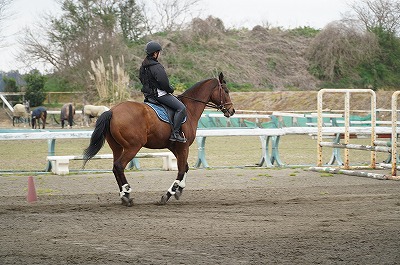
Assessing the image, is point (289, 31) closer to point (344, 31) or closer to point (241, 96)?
point (344, 31)

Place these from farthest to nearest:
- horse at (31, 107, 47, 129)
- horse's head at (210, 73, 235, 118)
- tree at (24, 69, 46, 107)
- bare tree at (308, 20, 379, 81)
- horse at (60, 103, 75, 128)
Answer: bare tree at (308, 20, 379, 81) → tree at (24, 69, 46, 107) → horse at (60, 103, 75, 128) → horse at (31, 107, 47, 129) → horse's head at (210, 73, 235, 118)

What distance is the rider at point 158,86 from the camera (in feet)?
39.0

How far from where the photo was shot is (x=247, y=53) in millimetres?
58031

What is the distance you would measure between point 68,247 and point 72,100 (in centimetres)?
4416

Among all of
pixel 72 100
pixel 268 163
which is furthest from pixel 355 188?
pixel 72 100

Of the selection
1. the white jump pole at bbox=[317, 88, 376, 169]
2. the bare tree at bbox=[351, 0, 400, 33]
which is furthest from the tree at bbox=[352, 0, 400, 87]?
the white jump pole at bbox=[317, 88, 376, 169]

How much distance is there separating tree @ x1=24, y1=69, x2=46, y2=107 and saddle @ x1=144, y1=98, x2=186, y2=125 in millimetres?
38205

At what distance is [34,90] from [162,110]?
128 ft

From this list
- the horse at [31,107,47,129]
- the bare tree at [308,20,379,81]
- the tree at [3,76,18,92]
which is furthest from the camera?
the bare tree at [308,20,379,81]

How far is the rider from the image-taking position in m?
11.9

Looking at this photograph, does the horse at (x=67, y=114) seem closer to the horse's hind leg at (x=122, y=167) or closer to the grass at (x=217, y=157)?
the grass at (x=217, y=157)

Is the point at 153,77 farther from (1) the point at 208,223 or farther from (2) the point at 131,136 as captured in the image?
(1) the point at 208,223

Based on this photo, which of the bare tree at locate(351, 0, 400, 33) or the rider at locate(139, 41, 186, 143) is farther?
the bare tree at locate(351, 0, 400, 33)

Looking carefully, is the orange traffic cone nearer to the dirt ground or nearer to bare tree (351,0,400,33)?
the dirt ground
